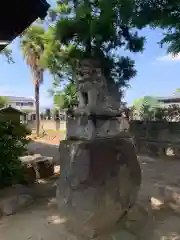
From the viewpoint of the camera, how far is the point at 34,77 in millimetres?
19719

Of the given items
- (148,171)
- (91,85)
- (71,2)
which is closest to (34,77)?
(71,2)

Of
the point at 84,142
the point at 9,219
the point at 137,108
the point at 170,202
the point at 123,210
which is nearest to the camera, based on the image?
the point at 84,142

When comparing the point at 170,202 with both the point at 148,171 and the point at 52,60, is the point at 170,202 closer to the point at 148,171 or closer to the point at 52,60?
the point at 148,171

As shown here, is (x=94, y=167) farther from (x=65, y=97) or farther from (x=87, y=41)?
(x=65, y=97)

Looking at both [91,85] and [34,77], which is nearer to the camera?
[91,85]

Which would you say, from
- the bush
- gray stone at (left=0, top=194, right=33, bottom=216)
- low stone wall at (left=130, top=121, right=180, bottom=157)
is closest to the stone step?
gray stone at (left=0, top=194, right=33, bottom=216)

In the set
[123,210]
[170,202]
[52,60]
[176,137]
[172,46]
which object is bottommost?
[170,202]

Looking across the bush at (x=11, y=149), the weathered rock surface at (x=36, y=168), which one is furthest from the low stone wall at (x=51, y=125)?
the bush at (x=11, y=149)

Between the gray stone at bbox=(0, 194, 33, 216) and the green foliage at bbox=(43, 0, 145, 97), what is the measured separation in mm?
4309

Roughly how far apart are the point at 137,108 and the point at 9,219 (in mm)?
9563

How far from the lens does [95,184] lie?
11.0 feet

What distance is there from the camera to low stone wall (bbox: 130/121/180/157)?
9281mm

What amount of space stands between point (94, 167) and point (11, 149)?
7.96ft

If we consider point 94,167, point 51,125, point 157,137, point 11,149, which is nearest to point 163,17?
point 94,167
